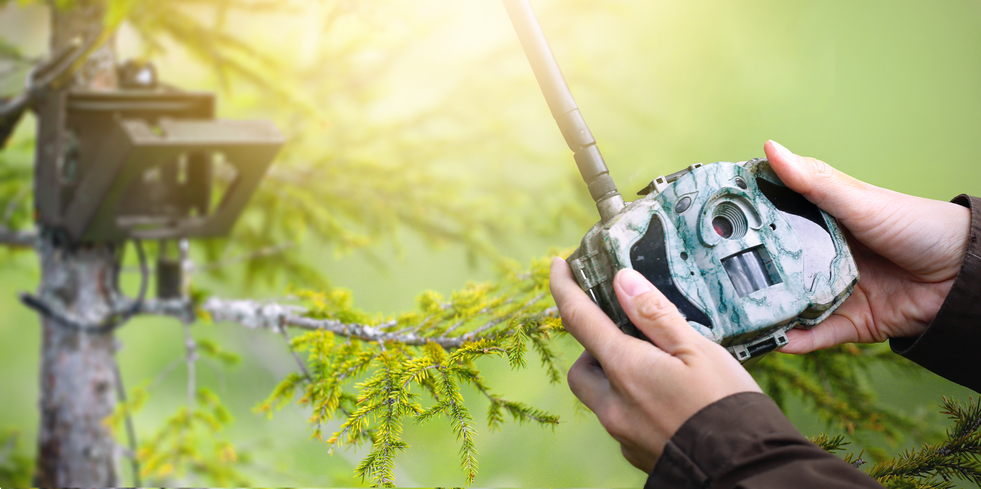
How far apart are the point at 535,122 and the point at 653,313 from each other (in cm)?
105

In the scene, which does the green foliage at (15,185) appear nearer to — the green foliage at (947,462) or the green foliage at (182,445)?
the green foliage at (182,445)

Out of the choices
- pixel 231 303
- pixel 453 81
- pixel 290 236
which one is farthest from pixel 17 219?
pixel 453 81

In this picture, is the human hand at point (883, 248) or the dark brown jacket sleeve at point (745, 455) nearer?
the dark brown jacket sleeve at point (745, 455)

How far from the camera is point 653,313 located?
35cm

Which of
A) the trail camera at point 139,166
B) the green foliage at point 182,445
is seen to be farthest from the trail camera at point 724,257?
the green foliage at point 182,445

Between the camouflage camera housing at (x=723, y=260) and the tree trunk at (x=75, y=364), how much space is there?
1124 millimetres

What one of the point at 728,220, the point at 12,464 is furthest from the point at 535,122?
the point at 12,464

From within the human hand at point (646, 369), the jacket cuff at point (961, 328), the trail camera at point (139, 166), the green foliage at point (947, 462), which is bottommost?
the green foliage at point (947, 462)

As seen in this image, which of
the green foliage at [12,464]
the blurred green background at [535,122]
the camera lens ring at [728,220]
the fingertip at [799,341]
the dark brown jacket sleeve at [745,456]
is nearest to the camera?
the dark brown jacket sleeve at [745,456]

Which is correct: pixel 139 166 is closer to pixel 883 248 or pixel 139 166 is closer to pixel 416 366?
pixel 416 366

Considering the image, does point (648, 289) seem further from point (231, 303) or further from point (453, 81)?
point (453, 81)

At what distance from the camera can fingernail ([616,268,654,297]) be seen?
0.36 m

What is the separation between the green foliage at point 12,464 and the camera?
1.20 m

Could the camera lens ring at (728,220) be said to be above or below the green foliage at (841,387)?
above
